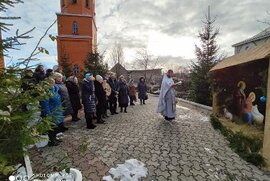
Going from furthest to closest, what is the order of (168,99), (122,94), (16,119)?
(122,94), (168,99), (16,119)

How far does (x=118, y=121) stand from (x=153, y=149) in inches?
136

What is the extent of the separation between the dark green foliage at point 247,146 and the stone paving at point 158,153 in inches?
5.8

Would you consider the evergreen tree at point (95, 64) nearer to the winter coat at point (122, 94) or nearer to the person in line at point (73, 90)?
the winter coat at point (122, 94)

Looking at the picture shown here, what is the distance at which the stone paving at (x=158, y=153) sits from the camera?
3.79 m

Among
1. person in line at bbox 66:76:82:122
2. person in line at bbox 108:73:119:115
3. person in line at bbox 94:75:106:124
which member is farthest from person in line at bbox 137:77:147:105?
person in line at bbox 66:76:82:122

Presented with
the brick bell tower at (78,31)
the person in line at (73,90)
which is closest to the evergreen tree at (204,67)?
the person in line at (73,90)

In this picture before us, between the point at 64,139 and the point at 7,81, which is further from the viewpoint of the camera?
the point at 64,139

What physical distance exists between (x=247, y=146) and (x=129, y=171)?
3.07 meters

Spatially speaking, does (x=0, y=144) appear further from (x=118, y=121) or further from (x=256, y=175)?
(x=118, y=121)

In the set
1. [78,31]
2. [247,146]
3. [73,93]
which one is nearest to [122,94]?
[73,93]

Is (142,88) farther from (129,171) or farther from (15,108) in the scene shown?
(15,108)

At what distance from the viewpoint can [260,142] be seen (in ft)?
15.6

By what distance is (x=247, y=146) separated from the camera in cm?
488

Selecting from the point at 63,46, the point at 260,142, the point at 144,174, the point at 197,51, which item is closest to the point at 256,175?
the point at 260,142
